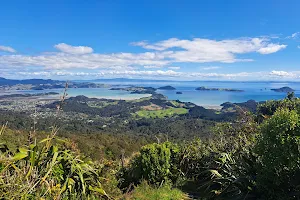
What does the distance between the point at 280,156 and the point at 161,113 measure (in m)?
97.1

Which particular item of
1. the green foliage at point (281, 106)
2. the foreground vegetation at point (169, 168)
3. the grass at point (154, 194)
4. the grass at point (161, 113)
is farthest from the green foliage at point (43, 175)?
the grass at point (161, 113)

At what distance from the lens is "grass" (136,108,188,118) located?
98.8 m

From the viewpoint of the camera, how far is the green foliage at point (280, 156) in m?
3.60

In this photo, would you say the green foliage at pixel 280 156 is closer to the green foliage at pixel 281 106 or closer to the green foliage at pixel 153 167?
the green foliage at pixel 281 106

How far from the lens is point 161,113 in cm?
10069

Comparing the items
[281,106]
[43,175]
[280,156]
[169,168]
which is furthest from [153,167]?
[281,106]

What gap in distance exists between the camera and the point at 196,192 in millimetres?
6359

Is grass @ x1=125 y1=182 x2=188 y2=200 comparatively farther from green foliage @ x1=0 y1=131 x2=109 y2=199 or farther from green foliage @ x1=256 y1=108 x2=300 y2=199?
green foliage @ x1=256 y1=108 x2=300 y2=199

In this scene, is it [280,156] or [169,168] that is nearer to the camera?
[280,156]

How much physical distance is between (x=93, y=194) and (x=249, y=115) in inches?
228

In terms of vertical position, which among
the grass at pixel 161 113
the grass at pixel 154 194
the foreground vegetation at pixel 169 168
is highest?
the foreground vegetation at pixel 169 168

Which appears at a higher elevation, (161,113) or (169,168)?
(169,168)

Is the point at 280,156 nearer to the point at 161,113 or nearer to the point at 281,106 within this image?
the point at 281,106

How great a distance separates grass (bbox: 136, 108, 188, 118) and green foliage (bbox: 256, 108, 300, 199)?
91538mm
